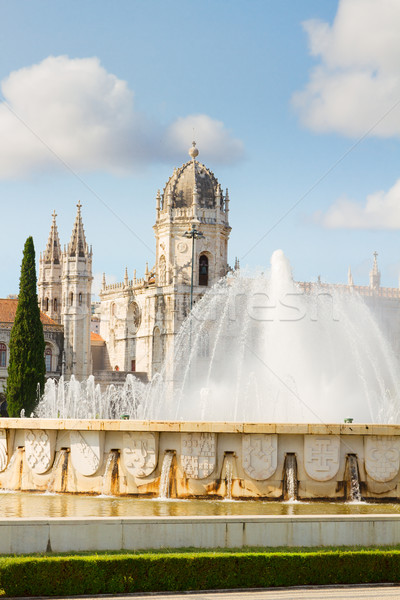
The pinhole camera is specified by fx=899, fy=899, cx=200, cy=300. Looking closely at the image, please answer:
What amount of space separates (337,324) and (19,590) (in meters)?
23.8

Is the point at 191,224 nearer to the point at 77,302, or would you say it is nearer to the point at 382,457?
the point at 77,302

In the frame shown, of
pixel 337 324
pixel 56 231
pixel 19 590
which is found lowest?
pixel 19 590

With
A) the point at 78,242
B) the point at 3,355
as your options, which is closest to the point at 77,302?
the point at 78,242

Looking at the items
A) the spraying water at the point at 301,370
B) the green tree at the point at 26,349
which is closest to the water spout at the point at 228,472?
the spraying water at the point at 301,370

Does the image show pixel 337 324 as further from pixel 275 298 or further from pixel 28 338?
pixel 28 338

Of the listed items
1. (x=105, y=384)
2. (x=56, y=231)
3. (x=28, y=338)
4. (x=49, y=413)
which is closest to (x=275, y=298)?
(x=49, y=413)

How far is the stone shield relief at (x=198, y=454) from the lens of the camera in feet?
48.6

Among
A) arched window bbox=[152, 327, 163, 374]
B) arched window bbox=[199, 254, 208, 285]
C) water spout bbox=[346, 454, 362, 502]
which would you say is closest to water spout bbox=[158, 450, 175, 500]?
water spout bbox=[346, 454, 362, 502]

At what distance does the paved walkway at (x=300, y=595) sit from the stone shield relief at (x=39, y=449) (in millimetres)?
6879

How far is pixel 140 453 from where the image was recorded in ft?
49.9

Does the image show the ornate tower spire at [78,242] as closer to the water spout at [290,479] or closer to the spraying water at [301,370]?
the spraying water at [301,370]

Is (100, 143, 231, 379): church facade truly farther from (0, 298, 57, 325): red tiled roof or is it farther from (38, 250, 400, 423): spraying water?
(38, 250, 400, 423): spraying water

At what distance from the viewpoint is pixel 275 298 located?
30.7 metres

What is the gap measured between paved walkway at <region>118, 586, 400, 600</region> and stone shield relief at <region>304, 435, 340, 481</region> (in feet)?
15.2
